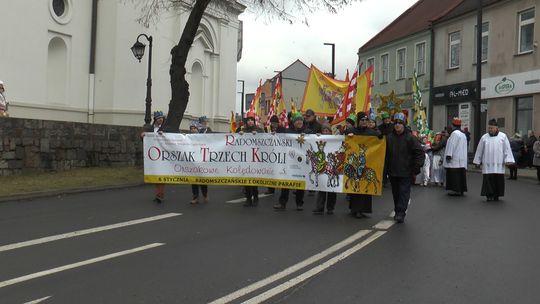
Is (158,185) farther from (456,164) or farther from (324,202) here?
(456,164)

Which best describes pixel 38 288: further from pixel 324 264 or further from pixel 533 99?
pixel 533 99

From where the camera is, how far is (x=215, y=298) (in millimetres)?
5340

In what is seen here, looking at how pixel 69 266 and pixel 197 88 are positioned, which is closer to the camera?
pixel 69 266

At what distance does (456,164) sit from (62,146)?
11.3 m

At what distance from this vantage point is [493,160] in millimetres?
13578

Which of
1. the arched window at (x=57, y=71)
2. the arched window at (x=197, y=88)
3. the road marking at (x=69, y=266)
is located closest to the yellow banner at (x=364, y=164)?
the road marking at (x=69, y=266)

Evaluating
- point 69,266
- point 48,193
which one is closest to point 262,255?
point 69,266

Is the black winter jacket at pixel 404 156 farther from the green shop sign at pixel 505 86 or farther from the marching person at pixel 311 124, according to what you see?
the green shop sign at pixel 505 86

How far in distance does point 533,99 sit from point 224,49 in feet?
52.1

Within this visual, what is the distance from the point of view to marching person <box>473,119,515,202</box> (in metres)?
13.3

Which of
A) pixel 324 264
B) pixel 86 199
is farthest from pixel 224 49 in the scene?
pixel 324 264

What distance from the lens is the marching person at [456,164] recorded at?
14.3 m

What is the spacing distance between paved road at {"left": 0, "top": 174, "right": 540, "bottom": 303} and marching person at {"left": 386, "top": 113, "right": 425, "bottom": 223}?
38 cm

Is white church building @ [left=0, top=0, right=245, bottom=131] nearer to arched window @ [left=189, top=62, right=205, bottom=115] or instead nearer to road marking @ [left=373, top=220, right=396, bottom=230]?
arched window @ [left=189, top=62, right=205, bottom=115]
